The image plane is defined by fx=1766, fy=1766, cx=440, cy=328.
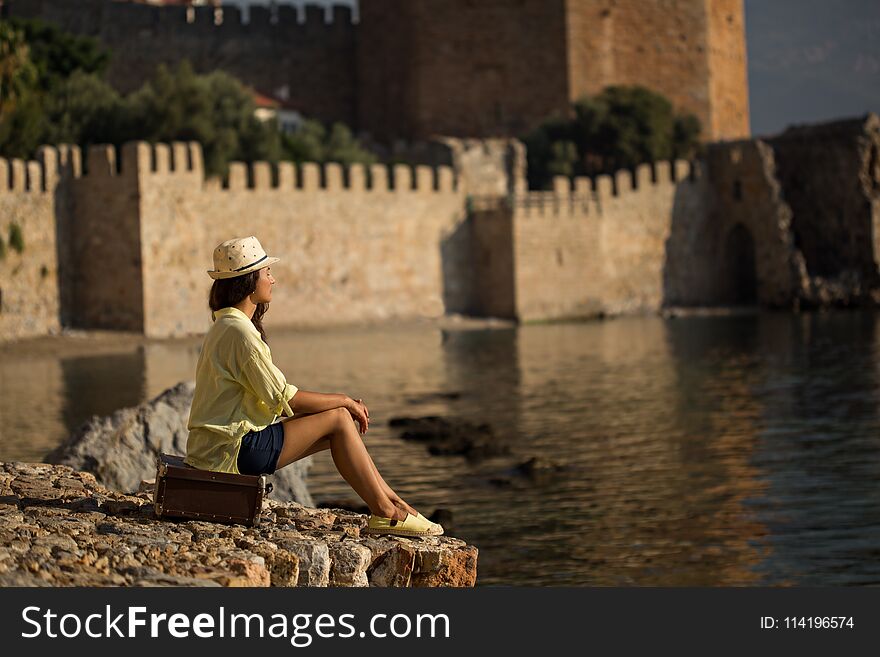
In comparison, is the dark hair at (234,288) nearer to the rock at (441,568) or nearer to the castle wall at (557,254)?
the rock at (441,568)

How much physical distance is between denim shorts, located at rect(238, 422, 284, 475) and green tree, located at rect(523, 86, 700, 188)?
91.7 feet

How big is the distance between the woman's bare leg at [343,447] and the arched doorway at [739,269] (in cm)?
2720

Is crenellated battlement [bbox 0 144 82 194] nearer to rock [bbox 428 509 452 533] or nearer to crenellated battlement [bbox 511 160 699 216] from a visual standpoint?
crenellated battlement [bbox 511 160 699 216]

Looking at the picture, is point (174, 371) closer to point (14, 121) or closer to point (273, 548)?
point (14, 121)

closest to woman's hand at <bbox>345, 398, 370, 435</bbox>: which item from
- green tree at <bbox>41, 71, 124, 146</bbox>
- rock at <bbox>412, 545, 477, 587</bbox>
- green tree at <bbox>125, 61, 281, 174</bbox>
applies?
rock at <bbox>412, 545, 477, 587</bbox>

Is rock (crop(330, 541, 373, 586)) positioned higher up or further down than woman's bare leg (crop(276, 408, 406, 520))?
further down

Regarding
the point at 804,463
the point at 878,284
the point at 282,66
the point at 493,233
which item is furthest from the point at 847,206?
the point at 804,463

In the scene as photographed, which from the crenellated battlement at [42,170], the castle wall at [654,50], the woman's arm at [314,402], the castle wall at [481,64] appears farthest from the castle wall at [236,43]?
the woman's arm at [314,402]

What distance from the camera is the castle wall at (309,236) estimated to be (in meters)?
26.4

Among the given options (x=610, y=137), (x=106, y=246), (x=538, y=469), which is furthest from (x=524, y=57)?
(x=538, y=469)

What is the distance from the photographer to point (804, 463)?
42.3 feet

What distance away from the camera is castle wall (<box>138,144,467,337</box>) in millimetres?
26391

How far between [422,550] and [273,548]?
616 millimetres

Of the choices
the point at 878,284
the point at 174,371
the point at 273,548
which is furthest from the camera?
the point at 878,284
